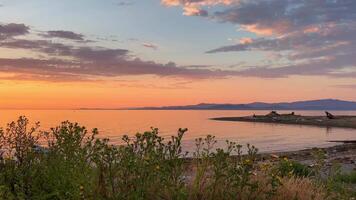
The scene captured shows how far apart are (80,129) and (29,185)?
125 centimetres

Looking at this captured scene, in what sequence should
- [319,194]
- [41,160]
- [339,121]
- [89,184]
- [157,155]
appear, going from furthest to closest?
[339,121] → [319,194] → [41,160] → [157,155] → [89,184]

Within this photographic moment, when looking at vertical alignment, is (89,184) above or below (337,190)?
above

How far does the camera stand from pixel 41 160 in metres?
7.64

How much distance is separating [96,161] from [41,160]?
1.57 meters

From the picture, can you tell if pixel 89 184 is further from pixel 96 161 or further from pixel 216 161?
pixel 216 161

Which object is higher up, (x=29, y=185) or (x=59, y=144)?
(x=59, y=144)

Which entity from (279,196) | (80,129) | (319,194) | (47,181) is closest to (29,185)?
(47,181)

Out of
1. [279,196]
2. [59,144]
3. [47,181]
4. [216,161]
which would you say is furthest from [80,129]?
[279,196]

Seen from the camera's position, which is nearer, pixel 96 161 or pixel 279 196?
pixel 96 161

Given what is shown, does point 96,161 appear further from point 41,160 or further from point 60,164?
point 41,160

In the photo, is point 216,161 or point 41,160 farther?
point 41,160

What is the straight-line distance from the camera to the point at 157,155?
690 cm

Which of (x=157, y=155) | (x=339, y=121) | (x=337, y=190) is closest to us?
(x=157, y=155)

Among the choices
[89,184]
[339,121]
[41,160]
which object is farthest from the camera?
[339,121]
